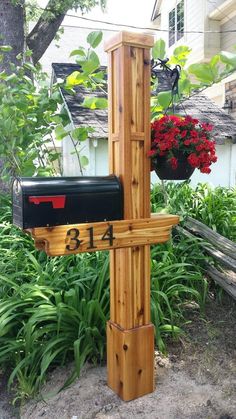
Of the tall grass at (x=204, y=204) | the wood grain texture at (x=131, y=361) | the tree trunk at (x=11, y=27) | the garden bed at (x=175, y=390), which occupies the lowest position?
the garden bed at (x=175, y=390)

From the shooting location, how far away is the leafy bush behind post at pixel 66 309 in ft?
8.54

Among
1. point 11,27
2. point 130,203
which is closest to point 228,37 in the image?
point 11,27

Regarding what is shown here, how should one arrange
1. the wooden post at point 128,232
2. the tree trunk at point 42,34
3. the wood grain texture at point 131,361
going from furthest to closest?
the tree trunk at point 42,34 < the wood grain texture at point 131,361 < the wooden post at point 128,232

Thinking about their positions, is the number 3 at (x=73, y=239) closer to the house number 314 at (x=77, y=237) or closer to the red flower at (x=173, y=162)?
the house number 314 at (x=77, y=237)

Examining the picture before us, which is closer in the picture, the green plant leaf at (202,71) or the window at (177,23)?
the green plant leaf at (202,71)

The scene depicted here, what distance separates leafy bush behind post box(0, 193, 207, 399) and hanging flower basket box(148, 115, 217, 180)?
1.01 meters

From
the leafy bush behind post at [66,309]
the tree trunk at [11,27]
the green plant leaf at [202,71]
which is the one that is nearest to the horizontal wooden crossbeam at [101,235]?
the leafy bush behind post at [66,309]

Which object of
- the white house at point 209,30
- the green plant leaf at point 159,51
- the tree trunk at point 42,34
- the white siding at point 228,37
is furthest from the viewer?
the white siding at point 228,37

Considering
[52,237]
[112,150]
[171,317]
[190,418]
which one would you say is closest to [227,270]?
[171,317]

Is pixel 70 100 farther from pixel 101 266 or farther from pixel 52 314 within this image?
pixel 52 314

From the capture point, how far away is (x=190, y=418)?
2.18m

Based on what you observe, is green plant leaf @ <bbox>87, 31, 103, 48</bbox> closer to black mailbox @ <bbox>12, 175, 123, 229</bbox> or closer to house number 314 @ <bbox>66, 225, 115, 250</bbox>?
black mailbox @ <bbox>12, 175, 123, 229</bbox>

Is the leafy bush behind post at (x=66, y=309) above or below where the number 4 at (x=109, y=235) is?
below

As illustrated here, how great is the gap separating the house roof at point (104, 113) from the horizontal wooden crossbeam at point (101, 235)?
351 cm
